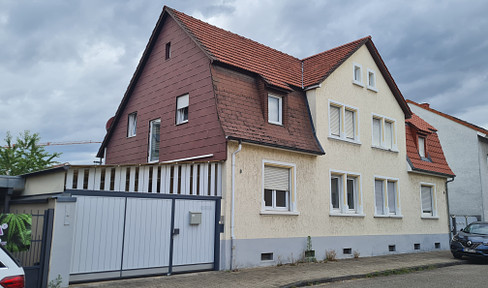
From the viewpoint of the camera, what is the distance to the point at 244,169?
12.9 metres

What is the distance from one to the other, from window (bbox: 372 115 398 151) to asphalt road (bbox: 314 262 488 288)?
667 cm

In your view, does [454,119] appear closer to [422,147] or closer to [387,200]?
[422,147]

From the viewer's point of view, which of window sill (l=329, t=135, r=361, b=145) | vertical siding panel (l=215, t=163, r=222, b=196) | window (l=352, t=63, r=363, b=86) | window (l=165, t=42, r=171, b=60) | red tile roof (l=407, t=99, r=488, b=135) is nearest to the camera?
vertical siding panel (l=215, t=163, r=222, b=196)

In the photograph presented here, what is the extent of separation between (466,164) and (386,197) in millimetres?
10962

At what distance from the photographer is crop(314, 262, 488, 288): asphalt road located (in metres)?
10.3

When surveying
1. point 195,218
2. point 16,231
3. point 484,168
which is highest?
point 484,168

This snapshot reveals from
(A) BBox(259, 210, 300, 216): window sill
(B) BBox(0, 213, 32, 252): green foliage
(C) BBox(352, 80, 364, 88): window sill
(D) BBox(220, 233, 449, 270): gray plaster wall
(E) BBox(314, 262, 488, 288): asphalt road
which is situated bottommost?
(E) BBox(314, 262, 488, 288): asphalt road

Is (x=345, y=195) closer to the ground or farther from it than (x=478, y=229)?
farther from it

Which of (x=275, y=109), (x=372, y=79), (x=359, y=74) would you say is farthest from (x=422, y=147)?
(x=275, y=109)

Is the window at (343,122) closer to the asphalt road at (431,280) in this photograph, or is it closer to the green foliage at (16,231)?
the asphalt road at (431,280)

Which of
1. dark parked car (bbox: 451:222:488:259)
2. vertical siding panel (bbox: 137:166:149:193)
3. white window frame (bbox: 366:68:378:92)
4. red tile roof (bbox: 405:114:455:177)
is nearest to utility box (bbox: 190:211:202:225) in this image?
vertical siding panel (bbox: 137:166:149:193)

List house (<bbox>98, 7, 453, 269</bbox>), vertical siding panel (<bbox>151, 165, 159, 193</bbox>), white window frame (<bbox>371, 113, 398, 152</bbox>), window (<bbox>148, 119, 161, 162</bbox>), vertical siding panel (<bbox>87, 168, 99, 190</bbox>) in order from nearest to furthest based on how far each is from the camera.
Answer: vertical siding panel (<bbox>87, 168, 99, 190</bbox>)
vertical siding panel (<bbox>151, 165, 159, 193</bbox>)
house (<bbox>98, 7, 453, 269</bbox>)
window (<bbox>148, 119, 161, 162</bbox>)
white window frame (<bbox>371, 113, 398, 152</bbox>)

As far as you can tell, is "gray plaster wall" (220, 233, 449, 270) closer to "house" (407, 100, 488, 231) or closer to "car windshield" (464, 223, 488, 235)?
"car windshield" (464, 223, 488, 235)

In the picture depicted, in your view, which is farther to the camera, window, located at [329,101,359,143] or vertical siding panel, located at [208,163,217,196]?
window, located at [329,101,359,143]
